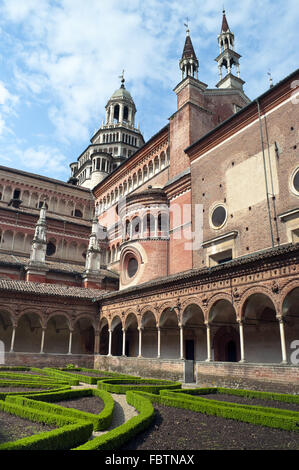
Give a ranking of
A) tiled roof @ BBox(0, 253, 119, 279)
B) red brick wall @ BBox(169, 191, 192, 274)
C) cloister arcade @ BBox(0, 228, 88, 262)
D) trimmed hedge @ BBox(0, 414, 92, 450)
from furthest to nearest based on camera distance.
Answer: cloister arcade @ BBox(0, 228, 88, 262) < tiled roof @ BBox(0, 253, 119, 279) < red brick wall @ BBox(169, 191, 192, 274) < trimmed hedge @ BBox(0, 414, 92, 450)

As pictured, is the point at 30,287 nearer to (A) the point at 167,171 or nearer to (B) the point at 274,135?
(A) the point at 167,171

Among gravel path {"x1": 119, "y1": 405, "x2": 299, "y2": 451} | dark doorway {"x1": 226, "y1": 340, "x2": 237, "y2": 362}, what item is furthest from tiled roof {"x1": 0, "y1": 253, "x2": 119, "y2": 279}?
gravel path {"x1": 119, "y1": 405, "x2": 299, "y2": 451}

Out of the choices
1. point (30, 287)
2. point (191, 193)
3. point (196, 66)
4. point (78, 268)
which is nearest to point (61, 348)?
point (30, 287)

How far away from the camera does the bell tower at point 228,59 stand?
117 ft

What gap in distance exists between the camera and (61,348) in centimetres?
2909

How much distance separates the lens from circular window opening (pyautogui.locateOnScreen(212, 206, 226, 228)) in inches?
924

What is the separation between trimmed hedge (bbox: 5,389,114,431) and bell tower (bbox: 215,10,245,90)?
107ft

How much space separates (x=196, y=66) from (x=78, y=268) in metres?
22.2

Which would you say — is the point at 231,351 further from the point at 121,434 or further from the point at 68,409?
the point at 121,434

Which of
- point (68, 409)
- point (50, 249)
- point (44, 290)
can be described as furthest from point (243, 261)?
point (50, 249)

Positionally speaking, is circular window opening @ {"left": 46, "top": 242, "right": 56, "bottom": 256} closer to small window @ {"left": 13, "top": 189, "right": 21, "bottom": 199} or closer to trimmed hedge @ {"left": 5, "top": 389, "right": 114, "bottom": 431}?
small window @ {"left": 13, "top": 189, "right": 21, "bottom": 199}

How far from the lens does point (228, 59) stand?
117ft

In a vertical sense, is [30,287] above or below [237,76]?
below

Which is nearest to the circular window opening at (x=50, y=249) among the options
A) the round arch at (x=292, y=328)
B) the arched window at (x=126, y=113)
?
the round arch at (x=292, y=328)
